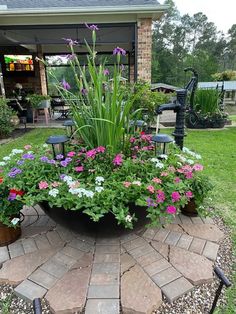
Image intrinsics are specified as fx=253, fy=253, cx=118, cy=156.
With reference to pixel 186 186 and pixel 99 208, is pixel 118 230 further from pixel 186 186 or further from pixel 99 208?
pixel 186 186

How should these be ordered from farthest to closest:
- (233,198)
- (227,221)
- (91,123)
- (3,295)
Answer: (233,198), (227,221), (91,123), (3,295)

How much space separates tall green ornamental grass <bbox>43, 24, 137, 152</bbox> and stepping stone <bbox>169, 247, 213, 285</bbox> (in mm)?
898

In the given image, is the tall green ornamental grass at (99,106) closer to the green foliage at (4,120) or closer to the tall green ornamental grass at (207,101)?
the green foliage at (4,120)

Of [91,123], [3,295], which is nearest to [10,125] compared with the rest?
[91,123]

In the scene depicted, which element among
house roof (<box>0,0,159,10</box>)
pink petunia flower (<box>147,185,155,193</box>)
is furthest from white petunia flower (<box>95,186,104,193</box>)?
house roof (<box>0,0,159,10</box>)

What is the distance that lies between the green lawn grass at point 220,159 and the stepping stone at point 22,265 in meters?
1.14

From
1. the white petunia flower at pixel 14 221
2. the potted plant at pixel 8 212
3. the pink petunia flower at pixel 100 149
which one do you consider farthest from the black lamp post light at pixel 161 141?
the white petunia flower at pixel 14 221

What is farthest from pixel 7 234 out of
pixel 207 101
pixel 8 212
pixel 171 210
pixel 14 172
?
pixel 207 101

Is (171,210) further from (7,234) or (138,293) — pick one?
(7,234)

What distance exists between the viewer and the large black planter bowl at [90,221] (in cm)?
160

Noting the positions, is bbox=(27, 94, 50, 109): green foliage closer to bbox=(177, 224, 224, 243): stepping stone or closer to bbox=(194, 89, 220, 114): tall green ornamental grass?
bbox=(194, 89, 220, 114): tall green ornamental grass

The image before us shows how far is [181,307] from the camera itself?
1406 mm

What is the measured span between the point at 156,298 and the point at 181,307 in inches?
5.7

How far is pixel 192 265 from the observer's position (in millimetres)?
1673
